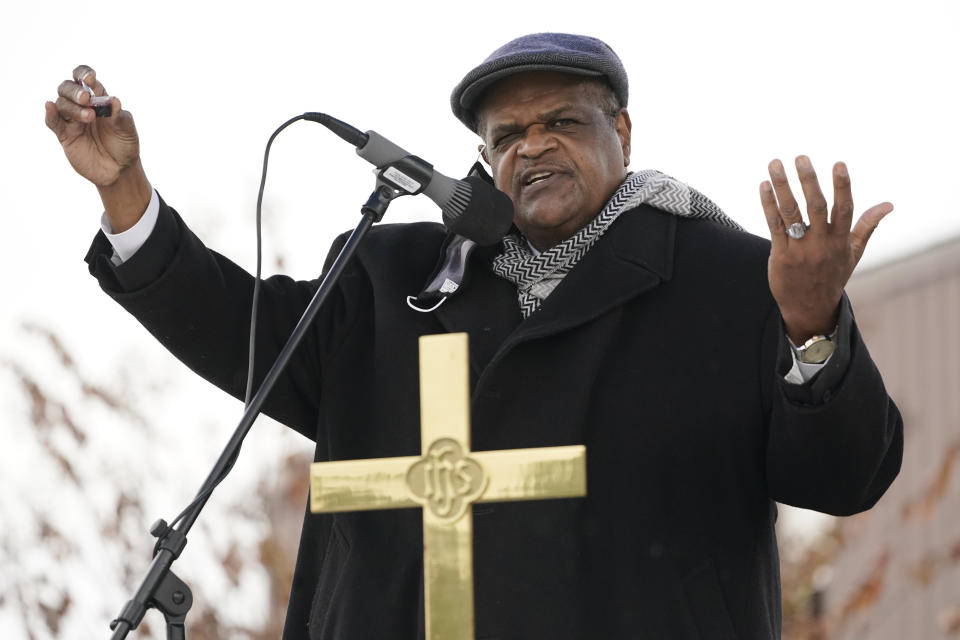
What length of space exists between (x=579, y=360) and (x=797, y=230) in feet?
1.88

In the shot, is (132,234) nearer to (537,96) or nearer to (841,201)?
(537,96)

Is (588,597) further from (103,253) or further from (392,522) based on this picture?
(103,253)

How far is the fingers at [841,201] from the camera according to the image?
2.43m

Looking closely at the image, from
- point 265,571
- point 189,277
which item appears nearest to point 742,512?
point 189,277

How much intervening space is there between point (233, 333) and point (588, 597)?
93 centimetres

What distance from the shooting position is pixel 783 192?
2471 mm

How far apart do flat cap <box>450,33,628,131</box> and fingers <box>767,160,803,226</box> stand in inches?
35.3

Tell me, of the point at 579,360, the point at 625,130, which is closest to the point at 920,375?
the point at 625,130

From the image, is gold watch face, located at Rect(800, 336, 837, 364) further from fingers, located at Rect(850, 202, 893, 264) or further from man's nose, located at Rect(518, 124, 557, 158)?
man's nose, located at Rect(518, 124, 557, 158)

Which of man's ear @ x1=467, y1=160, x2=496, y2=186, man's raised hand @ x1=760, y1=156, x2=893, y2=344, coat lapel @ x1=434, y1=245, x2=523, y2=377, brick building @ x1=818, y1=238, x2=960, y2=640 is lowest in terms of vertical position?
man's raised hand @ x1=760, y1=156, x2=893, y2=344

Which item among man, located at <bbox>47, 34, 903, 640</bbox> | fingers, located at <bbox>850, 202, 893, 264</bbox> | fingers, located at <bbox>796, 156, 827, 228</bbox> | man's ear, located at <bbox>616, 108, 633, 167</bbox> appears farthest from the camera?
man's ear, located at <bbox>616, 108, 633, 167</bbox>

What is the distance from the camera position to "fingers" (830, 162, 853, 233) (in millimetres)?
2434

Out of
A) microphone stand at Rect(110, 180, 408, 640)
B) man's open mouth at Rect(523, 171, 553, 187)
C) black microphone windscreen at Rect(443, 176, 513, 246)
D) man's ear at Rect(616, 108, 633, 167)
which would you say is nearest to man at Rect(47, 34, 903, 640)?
man's open mouth at Rect(523, 171, 553, 187)

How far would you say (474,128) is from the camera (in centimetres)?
351
